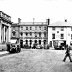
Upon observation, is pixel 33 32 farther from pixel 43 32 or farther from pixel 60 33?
pixel 60 33

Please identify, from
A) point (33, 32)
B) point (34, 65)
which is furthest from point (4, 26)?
point (34, 65)

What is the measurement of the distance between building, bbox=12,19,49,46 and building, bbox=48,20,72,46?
2116 millimetres

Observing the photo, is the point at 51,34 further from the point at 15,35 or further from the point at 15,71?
the point at 15,71

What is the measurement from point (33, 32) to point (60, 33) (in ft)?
31.4

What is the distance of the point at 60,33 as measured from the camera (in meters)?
67.4

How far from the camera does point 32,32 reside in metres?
69.2

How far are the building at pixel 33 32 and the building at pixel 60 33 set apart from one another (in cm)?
212

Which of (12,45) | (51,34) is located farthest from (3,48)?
(51,34)

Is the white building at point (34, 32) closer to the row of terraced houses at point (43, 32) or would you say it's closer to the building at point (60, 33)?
the row of terraced houses at point (43, 32)

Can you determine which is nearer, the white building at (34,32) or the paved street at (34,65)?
the paved street at (34,65)

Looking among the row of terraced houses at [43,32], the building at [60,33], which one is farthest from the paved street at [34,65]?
the row of terraced houses at [43,32]

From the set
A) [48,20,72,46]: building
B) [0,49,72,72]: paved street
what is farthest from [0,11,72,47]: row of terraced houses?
[0,49,72,72]: paved street

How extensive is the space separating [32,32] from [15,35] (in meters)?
6.23

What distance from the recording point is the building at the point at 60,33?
6650 cm
